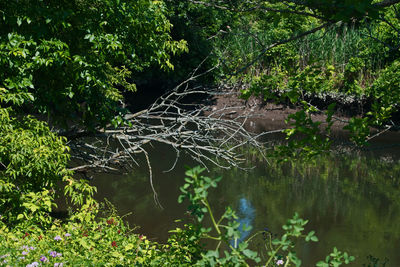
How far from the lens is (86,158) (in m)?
6.83

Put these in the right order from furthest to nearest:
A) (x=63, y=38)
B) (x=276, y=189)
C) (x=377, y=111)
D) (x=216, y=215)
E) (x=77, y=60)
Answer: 1. (x=276, y=189)
2. (x=216, y=215)
3. (x=63, y=38)
4. (x=77, y=60)
5. (x=377, y=111)

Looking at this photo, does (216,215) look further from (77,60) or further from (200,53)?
(200,53)

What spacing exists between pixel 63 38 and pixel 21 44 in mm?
616

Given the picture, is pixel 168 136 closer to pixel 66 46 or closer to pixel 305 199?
pixel 66 46

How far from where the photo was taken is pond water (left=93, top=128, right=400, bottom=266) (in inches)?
264

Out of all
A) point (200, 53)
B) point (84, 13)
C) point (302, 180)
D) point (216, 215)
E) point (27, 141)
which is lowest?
point (302, 180)

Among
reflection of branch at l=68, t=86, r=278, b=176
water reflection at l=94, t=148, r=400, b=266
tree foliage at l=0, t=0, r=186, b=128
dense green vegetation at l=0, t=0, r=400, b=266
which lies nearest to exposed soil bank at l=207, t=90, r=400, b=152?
water reflection at l=94, t=148, r=400, b=266

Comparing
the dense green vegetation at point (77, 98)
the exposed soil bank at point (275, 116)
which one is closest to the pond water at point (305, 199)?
the dense green vegetation at point (77, 98)

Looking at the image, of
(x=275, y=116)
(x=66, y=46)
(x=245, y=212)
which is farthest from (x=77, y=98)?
(x=275, y=116)

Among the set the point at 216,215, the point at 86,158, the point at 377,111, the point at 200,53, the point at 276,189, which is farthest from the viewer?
the point at 200,53

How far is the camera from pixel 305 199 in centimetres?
835

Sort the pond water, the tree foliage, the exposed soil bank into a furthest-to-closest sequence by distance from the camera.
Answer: the exposed soil bank
the pond water
the tree foliage

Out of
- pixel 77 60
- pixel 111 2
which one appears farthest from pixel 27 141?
pixel 111 2

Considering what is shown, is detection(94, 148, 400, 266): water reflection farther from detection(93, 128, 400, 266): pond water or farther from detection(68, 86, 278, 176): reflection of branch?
detection(68, 86, 278, 176): reflection of branch
